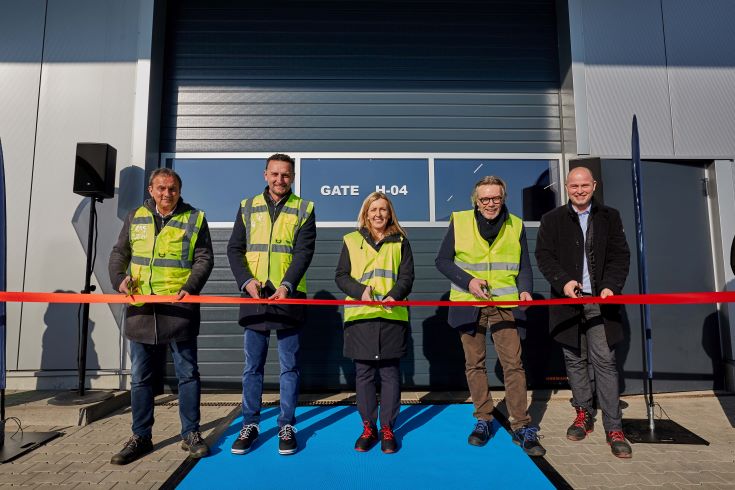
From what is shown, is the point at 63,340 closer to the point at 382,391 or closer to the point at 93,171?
the point at 93,171

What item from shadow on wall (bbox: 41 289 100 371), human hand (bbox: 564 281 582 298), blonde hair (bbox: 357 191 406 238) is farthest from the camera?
shadow on wall (bbox: 41 289 100 371)

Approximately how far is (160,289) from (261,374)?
0.88 m

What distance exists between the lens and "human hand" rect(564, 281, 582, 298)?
280 cm

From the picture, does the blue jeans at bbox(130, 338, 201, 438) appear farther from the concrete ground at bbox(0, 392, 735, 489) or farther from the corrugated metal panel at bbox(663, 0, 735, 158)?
the corrugated metal panel at bbox(663, 0, 735, 158)

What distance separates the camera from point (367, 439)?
2.77 meters

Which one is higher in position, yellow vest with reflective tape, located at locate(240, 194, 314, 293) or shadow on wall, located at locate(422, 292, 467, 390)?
yellow vest with reflective tape, located at locate(240, 194, 314, 293)

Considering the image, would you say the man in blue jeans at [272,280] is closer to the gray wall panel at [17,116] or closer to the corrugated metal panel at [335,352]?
the corrugated metal panel at [335,352]

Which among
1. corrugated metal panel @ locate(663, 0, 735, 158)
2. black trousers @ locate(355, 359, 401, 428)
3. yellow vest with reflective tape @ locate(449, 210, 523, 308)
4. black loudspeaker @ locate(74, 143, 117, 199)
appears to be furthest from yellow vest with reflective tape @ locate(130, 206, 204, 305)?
corrugated metal panel @ locate(663, 0, 735, 158)

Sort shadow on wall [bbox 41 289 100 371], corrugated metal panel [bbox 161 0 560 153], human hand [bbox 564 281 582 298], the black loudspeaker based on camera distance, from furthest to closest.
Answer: corrugated metal panel [bbox 161 0 560 153] < shadow on wall [bbox 41 289 100 371] < the black loudspeaker < human hand [bbox 564 281 582 298]

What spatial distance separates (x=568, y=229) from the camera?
9.82 ft

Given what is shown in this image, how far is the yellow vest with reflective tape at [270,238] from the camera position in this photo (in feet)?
9.35

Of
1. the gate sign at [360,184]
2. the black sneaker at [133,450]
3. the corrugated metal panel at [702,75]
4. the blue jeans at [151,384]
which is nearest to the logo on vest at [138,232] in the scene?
the blue jeans at [151,384]

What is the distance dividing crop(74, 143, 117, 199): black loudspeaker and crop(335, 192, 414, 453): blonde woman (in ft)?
8.47

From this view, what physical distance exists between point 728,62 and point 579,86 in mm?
1687
